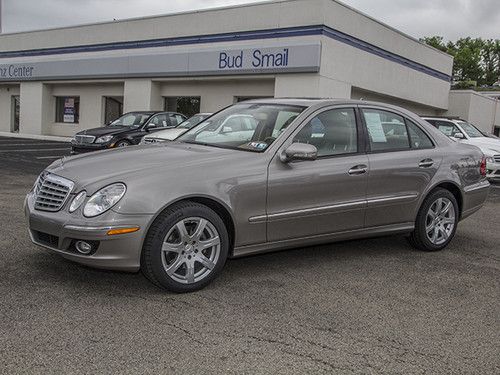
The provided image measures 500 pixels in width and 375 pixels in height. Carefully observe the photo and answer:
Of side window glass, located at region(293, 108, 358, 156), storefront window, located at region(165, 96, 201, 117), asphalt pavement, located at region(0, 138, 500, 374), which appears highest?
storefront window, located at region(165, 96, 201, 117)

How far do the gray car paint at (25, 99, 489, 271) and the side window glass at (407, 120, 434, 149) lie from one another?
0.22ft

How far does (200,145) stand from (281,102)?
0.96m

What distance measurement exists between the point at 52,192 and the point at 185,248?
1.12 m

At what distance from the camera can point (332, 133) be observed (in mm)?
5113

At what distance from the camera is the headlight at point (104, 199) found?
12.9 feet

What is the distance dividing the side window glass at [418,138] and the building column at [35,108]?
79.9ft

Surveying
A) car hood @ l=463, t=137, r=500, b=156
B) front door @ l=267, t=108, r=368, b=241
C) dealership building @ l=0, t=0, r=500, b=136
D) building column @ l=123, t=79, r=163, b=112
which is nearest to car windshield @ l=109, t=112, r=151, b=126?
dealership building @ l=0, t=0, r=500, b=136

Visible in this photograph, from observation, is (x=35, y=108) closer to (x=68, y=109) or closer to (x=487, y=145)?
(x=68, y=109)

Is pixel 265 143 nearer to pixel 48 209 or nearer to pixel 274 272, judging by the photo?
pixel 274 272

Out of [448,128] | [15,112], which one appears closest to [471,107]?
[448,128]

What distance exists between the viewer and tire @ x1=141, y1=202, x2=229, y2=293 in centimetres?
401

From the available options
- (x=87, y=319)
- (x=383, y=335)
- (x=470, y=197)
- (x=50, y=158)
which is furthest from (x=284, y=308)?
(x=50, y=158)

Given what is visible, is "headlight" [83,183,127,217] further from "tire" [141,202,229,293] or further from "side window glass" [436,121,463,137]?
"side window glass" [436,121,463,137]

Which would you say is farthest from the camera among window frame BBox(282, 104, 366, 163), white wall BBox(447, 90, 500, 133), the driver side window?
white wall BBox(447, 90, 500, 133)
